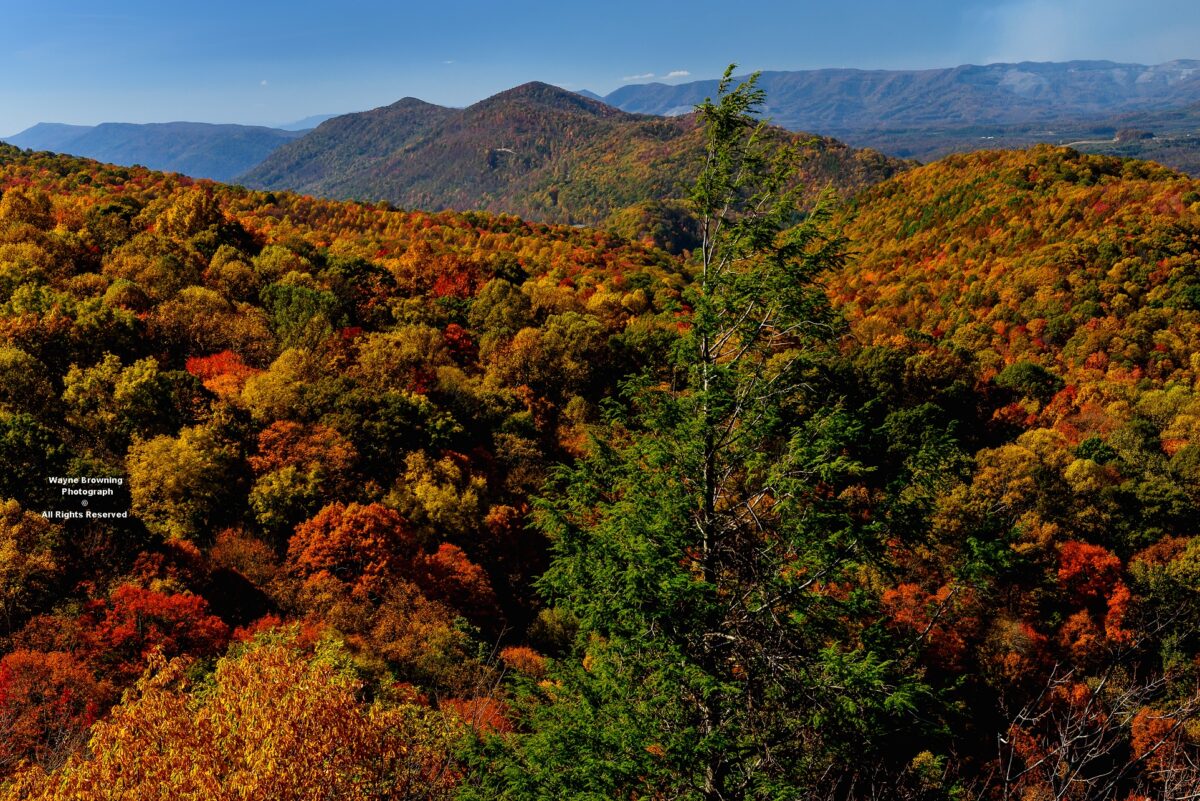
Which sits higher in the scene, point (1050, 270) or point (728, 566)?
point (728, 566)

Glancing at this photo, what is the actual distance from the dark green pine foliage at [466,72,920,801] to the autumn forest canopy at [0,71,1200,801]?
0.07 m

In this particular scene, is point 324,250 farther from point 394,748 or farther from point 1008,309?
point 1008,309

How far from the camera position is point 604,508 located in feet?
29.8

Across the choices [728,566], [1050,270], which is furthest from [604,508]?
[1050,270]

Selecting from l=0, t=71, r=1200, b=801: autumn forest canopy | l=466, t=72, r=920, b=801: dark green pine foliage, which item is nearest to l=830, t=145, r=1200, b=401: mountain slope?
l=0, t=71, r=1200, b=801: autumn forest canopy

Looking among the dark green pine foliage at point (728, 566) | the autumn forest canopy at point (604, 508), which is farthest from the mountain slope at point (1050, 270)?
the dark green pine foliage at point (728, 566)

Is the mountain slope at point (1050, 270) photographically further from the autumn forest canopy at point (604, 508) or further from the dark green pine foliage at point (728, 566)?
the dark green pine foliage at point (728, 566)

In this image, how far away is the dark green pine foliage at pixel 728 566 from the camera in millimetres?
8000

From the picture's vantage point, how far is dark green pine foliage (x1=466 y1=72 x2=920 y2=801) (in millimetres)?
8000

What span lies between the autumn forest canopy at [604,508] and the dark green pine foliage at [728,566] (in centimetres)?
7

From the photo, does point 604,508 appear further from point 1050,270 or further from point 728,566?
point 1050,270

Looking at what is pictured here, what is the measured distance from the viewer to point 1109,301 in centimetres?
5684

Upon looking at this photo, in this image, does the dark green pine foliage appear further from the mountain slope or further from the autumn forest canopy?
the mountain slope

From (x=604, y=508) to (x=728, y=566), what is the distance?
195 centimetres
